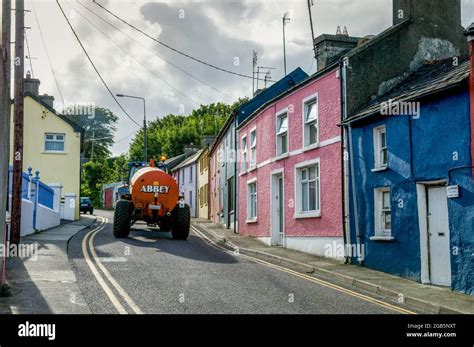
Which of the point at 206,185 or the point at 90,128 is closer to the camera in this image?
the point at 206,185

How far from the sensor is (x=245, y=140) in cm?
2638

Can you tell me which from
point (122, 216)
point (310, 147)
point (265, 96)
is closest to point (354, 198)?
point (310, 147)

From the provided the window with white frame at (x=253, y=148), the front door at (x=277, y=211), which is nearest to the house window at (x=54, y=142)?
the window with white frame at (x=253, y=148)

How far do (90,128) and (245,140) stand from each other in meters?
50.4

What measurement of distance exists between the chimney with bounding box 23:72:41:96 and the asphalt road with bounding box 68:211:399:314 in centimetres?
2091

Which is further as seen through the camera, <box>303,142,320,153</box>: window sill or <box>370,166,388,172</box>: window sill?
<box>303,142,320,153</box>: window sill

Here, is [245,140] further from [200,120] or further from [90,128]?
[90,128]

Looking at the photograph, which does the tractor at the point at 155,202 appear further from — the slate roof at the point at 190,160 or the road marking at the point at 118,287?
the slate roof at the point at 190,160

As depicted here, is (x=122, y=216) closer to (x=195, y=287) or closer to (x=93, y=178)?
→ (x=195, y=287)

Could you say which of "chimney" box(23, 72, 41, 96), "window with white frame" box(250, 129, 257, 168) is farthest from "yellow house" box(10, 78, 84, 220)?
"window with white frame" box(250, 129, 257, 168)

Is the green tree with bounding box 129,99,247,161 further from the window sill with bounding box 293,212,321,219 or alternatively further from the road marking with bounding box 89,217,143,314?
the road marking with bounding box 89,217,143,314

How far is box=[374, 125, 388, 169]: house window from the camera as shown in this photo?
14.6 metres

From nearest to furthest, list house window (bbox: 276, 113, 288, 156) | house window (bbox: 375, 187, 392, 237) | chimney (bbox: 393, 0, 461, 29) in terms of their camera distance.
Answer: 1. house window (bbox: 375, 187, 392, 237)
2. chimney (bbox: 393, 0, 461, 29)
3. house window (bbox: 276, 113, 288, 156)
